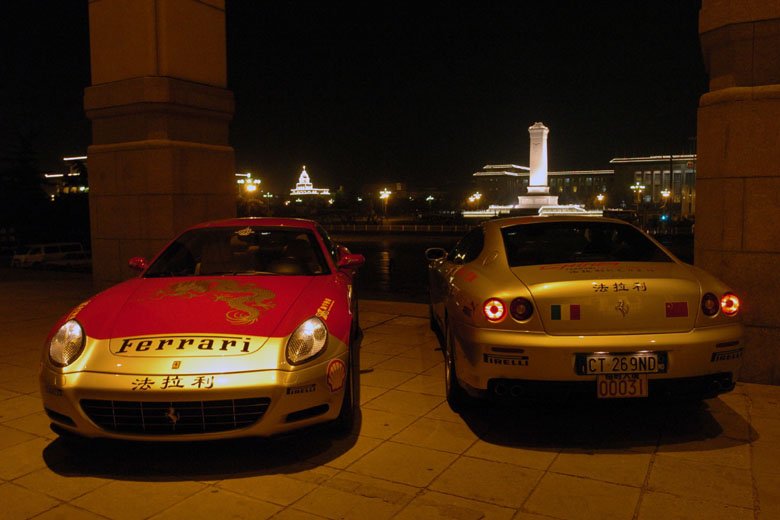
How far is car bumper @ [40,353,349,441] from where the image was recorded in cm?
347

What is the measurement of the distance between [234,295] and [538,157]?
77827 mm

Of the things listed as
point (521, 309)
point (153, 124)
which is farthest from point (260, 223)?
point (153, 124)

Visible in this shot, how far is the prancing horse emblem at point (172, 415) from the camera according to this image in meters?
3.50

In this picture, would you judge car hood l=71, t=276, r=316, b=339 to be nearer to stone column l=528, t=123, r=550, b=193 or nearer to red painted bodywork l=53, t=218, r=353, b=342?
red painted bodywork l=53, t=218, r=353, b=342

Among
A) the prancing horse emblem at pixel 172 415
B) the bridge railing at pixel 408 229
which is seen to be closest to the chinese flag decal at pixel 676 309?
the prancing horse emblem at pixel 172 415

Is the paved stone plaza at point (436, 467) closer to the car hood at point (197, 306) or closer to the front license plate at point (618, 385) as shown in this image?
the front license plate at point (618, 385)

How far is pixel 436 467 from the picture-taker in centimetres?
384

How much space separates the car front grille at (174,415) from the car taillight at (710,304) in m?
2.71

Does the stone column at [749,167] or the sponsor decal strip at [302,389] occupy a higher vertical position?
the stone column at [749,167]

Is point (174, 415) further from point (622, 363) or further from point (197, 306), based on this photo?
point (622, 363)

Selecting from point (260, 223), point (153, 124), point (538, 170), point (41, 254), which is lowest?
point (41, 254)

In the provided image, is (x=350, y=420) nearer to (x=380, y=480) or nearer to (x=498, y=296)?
(x=380, y=480)

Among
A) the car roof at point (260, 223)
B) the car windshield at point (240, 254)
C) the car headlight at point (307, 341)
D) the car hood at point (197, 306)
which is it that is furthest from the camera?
the car roof at point (260, 223)

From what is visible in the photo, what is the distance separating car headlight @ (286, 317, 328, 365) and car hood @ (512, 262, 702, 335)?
1.32 metres
